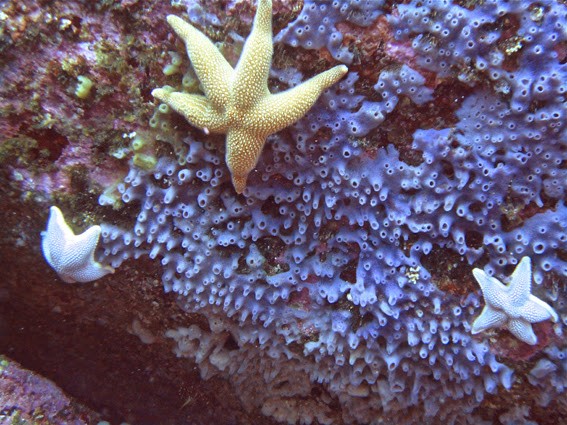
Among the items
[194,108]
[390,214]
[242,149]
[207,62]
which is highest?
[207,62]

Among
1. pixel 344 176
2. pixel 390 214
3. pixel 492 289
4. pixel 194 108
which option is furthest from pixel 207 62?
pixel 492 289

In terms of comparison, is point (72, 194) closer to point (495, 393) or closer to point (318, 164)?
point (318, 164)

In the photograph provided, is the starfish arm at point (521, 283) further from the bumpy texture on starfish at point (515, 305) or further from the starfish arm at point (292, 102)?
the starfish arm at point (292, 102)

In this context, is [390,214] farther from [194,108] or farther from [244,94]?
[194,108]

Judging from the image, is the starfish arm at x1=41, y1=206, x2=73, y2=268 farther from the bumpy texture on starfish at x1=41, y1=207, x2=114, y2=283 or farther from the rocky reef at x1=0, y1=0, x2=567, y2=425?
the rocky reef at x1=0, y1=0, x2=567, y2=425

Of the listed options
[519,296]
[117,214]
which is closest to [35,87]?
[117,214]

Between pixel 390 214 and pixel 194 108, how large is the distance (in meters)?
1.58

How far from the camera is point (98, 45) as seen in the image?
282 centimetres

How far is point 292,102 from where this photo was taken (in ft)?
8.29

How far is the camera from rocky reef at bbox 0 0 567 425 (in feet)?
8.63

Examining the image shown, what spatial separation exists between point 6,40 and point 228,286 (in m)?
2.37

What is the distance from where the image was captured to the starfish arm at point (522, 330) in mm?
2871

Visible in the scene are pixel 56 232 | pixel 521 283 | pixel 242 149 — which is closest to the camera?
pixel 242 149

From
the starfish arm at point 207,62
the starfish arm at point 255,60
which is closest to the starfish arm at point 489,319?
the starfish arm at point 255,60
